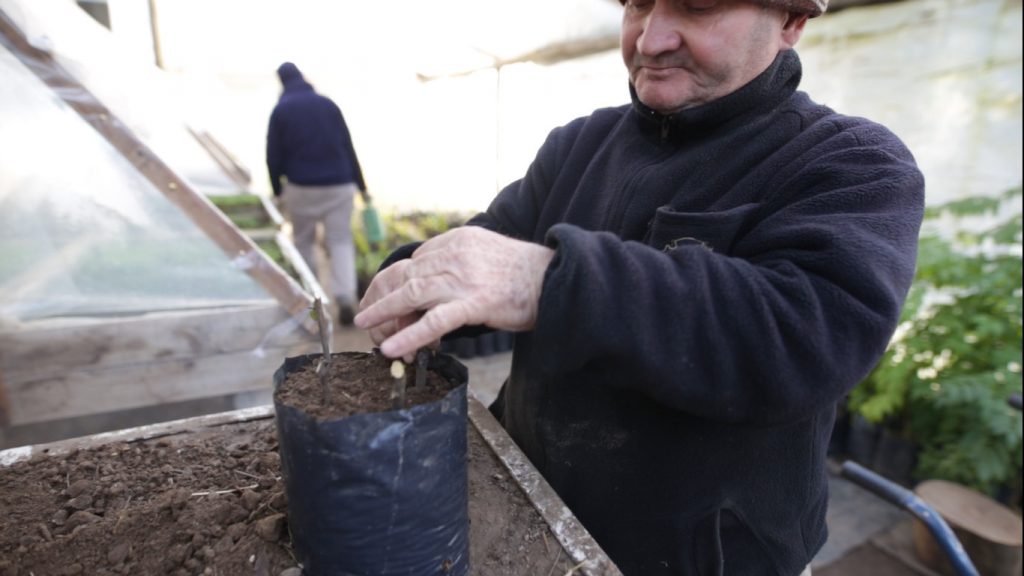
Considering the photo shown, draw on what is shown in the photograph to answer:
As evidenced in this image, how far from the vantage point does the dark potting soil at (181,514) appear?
1.12m

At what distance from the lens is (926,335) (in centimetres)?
368

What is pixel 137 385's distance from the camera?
259cm

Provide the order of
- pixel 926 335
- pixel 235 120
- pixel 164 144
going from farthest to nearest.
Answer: pixel 235 120
pixel 164 144
pixel 926 335

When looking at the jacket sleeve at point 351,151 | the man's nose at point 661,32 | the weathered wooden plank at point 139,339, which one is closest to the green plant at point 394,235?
the jacket sleeve at point 351,151

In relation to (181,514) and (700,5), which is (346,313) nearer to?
(181,514)

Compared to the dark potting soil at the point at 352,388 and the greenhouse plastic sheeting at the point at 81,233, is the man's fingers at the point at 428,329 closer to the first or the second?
the dark potting soil at the point at 352,388

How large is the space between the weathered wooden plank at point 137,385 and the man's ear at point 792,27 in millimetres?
2424

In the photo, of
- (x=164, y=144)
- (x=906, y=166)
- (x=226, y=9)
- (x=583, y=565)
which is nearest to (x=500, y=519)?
(x=583, y=565)

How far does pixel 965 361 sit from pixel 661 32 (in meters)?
3.38

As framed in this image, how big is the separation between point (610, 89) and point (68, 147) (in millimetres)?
5728

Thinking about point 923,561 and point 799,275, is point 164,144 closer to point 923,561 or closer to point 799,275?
point 799,275

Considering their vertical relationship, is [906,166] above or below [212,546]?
above

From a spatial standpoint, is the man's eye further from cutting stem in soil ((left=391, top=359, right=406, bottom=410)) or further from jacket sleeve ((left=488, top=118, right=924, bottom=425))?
cutting stem in soil ((left=391, top=359, right=406, bottom=410))

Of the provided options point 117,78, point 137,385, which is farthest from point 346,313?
point 137,385
